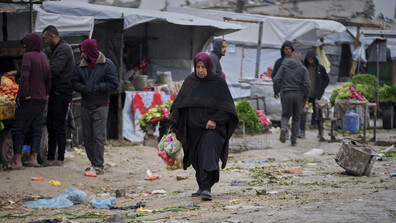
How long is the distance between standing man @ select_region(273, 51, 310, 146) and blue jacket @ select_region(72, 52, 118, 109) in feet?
15.7

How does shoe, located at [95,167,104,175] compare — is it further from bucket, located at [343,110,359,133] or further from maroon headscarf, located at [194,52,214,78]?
bucket, located at [343,110,359,133]

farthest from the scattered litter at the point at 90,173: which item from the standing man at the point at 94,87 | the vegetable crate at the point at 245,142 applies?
the vegetable crate at the point at 245,142

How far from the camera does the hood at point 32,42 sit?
9273 mm

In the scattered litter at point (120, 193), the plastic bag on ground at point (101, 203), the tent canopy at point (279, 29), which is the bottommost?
the scattered litter at point (120, 193)

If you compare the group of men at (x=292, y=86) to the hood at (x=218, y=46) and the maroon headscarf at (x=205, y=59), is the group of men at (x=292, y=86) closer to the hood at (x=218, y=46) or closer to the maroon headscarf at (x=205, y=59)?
the hood at (x=218, y=46)

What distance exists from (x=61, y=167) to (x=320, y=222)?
5.73 meters

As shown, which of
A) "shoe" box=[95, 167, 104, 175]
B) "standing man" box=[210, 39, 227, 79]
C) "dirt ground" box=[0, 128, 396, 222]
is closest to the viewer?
"dirt ground" box=[0, 128, 396, 222]

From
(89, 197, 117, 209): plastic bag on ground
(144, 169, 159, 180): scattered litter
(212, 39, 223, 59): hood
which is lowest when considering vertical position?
(144, 169, 159, 180): scattered litter

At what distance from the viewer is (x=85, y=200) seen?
26.8 feet

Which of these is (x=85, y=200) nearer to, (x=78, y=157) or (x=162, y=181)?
(x=162, y=181)

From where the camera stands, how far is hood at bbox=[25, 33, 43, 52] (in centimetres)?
927

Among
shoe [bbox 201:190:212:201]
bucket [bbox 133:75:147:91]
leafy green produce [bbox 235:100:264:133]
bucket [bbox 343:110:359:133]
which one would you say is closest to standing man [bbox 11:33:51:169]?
shoe [bbox 201:190:212:201]

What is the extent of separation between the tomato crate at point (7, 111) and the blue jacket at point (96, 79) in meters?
0.98

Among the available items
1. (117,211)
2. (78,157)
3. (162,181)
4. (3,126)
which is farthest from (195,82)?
(78,157)
